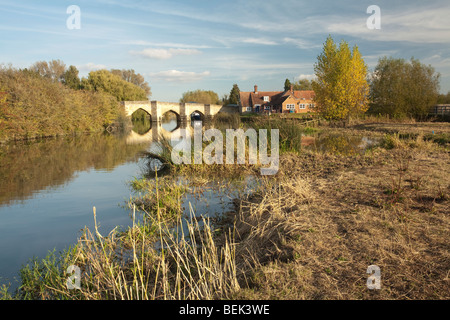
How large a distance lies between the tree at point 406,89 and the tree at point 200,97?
5377cm

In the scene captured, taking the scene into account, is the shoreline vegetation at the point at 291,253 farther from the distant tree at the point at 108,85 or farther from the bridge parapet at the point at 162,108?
the distant tree at the point at 108,85

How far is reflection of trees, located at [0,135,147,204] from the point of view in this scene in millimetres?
10742

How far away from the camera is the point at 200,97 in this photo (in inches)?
3457

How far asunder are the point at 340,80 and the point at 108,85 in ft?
132

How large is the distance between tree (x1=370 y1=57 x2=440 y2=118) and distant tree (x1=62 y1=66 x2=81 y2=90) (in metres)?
47.0

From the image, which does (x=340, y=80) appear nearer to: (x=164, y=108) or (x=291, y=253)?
(x=291, y=253)

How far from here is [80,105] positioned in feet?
105

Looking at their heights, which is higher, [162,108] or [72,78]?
[72,78]

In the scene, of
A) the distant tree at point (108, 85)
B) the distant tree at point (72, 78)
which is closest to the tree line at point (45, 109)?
the distant tree at point (108, 85)

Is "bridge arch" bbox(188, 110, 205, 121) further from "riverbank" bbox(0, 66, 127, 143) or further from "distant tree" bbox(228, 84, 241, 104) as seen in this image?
"riverbank" bbox(0, 66, 127, 143)

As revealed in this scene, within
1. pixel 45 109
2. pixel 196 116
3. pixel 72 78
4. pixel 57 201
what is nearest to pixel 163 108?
pixel 72 78

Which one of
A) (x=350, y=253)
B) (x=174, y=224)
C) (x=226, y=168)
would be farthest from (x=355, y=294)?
(x=226, y=168)

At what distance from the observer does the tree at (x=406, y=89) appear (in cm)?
3303
